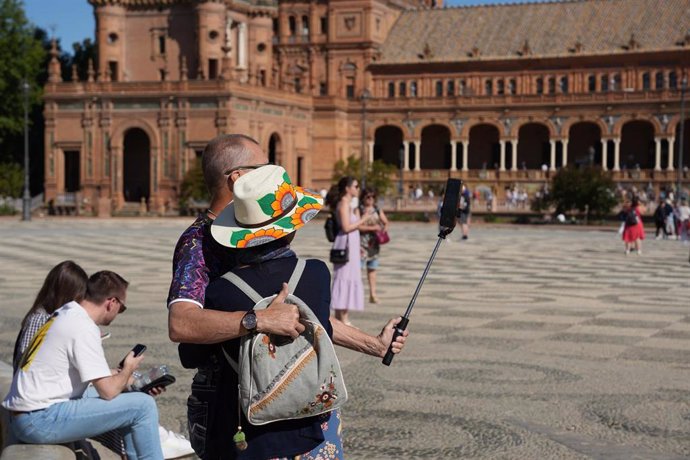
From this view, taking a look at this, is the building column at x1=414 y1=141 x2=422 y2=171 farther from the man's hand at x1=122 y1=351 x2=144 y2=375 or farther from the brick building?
the man's hand at x1=122 y1=351 x2=144 y2=375

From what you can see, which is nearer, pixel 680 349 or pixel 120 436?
pixel 120 436

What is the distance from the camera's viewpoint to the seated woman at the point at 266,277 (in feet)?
14.5

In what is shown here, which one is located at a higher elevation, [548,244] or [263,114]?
[263,114]

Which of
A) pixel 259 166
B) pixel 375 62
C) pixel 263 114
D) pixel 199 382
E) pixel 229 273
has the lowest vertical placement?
pixel 199 382

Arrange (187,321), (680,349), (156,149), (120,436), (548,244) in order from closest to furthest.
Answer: (187,321)
(120,436)
(680,349)
(548,244)
(156,149)

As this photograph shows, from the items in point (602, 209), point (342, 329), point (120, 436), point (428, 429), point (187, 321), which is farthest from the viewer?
point (602, 209)

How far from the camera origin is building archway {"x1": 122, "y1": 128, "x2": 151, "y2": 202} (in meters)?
66.5

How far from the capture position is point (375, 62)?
3206 inches

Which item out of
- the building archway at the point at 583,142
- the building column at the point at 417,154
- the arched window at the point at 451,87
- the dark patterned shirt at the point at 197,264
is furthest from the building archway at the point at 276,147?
the dark patterned shirt at the point at 197,264

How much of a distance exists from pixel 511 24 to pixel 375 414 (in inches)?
2953

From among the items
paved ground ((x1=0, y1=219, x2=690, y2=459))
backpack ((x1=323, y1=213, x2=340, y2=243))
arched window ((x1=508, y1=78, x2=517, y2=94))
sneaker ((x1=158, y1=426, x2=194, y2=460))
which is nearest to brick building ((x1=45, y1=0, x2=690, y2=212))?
arched window ((x1=508, y1=78, x2=517, y2=94))

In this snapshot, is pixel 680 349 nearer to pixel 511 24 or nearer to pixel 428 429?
pixel 428 429

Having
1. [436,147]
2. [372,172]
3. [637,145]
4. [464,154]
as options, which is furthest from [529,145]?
[372,172]

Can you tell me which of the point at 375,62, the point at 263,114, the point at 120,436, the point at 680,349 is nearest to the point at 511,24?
the point at 375,62
